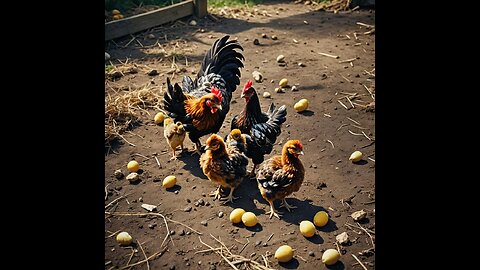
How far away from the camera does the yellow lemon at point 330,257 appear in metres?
2.96

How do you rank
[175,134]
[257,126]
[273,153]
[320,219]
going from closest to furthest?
[320,219]
[257,126]
[175,134]
[273,153]

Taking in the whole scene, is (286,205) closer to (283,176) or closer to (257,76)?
(283,176)

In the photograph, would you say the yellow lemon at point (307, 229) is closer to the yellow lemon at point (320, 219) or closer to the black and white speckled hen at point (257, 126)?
the yellow lemon at point (320, 219)

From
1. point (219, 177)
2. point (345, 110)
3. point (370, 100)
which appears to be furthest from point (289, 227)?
point (370, 100)

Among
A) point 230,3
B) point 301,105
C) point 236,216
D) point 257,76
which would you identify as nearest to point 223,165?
point 236,216

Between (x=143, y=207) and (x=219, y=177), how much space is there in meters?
0.60

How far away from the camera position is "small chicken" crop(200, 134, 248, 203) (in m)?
3.58

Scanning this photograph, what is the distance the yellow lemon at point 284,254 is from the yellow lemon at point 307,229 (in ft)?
0.78

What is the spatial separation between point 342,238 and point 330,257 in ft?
0.87

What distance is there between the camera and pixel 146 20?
7.54 m

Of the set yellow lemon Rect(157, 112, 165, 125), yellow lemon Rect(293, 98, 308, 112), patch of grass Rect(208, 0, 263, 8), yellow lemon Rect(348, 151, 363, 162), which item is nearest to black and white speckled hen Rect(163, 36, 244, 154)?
yellow lemon Rect(157, 112, 165, 125)

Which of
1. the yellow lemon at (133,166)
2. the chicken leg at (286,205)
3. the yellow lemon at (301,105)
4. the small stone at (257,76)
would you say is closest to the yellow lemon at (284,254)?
the chicken leg at (286,205)

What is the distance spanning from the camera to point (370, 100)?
5238mm
